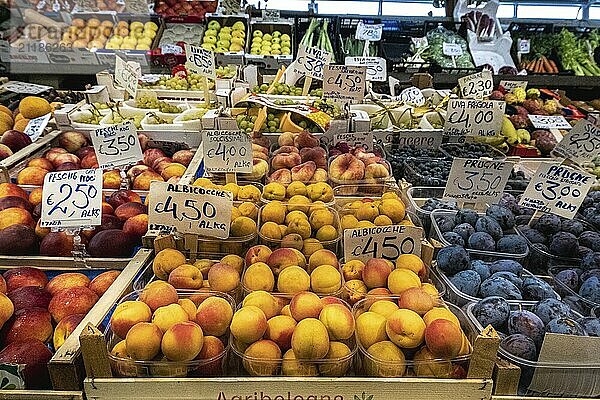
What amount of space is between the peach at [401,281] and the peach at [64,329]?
90cm

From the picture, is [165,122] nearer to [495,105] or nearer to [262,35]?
[495,105]

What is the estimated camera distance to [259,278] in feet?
4.74

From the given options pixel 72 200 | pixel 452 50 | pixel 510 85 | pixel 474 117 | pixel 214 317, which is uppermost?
pixel 452 50

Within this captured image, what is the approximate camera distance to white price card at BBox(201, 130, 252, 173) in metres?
2.20

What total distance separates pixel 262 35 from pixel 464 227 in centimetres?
463

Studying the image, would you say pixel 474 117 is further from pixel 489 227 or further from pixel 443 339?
pixel 443 339

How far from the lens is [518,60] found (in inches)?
228

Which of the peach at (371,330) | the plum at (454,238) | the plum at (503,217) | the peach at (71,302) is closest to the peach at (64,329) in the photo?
the peach at (71,302)

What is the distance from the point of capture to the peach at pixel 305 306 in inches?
50.7

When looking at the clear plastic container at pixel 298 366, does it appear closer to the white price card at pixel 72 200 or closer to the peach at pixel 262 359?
the peach at pixel 262 359

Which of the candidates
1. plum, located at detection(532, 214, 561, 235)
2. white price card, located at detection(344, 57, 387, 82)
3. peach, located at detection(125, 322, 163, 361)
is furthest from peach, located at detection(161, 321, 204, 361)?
white price card, located at detection(344, 57, 387, 82)

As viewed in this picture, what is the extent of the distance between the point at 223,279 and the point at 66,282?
1.91 ft

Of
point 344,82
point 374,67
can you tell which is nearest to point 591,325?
point 344,82

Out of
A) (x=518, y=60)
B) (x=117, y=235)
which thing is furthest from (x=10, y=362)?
(x=518, y=60)
